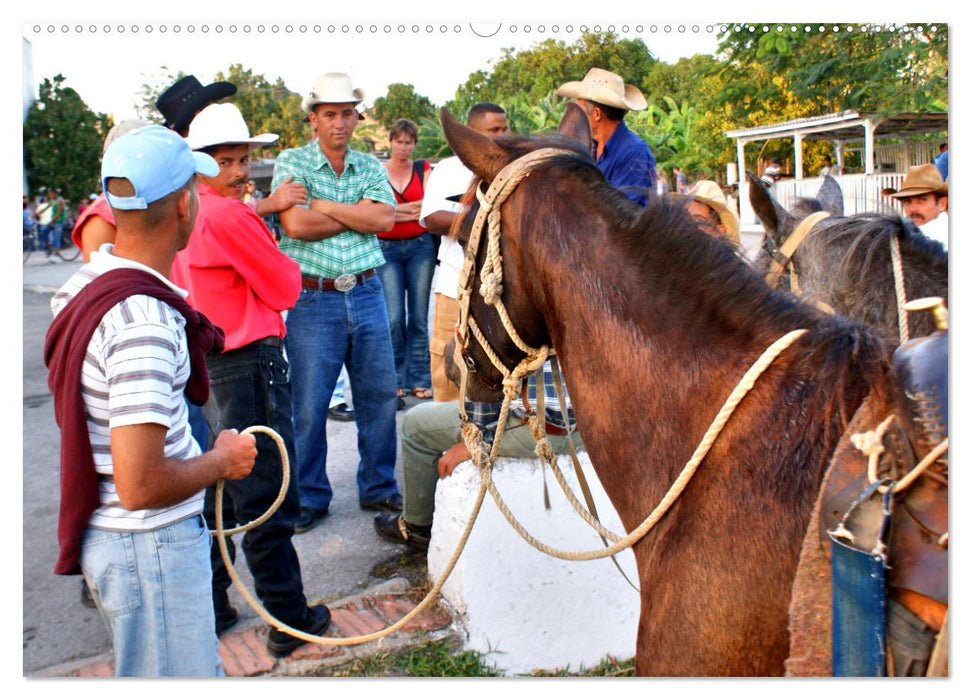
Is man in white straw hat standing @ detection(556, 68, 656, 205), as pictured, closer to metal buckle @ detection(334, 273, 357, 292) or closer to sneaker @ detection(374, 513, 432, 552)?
metal buckle @ detection(334, 273, 357, 292)

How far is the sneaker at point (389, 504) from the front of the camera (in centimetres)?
465

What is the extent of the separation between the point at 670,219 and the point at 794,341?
0.40 m

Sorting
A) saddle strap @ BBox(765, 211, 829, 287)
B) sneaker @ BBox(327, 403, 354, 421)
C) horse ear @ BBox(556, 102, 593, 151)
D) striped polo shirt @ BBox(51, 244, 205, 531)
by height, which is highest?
horse ear @ BBox(556, 102, 593, 151)

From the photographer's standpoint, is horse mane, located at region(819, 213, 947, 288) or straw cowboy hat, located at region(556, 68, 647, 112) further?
straw cowboy hat, located at region(556, 68, 647, 112)

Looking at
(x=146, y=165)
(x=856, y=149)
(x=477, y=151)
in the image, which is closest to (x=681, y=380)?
(x=477, y=151)

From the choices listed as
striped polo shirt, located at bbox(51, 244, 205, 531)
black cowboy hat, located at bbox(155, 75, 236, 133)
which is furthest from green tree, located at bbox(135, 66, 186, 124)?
striped polo shirt, located at bbox(51, 244, 205, 531)

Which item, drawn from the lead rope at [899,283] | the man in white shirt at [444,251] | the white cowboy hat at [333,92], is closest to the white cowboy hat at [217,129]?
the white cowboy hat at [333,92]

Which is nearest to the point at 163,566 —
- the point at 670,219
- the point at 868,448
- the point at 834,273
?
the point at 670,219

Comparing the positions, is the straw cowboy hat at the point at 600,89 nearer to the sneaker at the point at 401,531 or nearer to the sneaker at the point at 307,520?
the sneaker at the point at 401,531

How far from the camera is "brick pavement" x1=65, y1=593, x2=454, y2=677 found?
10.6 feet

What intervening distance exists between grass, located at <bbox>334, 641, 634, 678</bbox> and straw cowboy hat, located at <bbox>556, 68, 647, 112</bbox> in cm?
256

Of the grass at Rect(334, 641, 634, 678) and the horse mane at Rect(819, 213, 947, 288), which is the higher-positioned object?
the horse mane at Rect(819, 213, 947, 288)

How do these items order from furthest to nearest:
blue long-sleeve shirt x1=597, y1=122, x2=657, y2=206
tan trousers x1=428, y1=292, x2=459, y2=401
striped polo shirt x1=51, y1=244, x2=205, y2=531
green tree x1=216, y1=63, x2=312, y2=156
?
tan trousers x1=428, y1=292, x2=459, y2=401 < blue long-sleeve shirt x1=597, y1=122, x2=657, y2=206 < green tree x1=216, y1=63, x2=312, y2=156 < striped polo shirt x1=51, y1=244, x2=205, y2=531

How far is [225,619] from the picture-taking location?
3.57m
